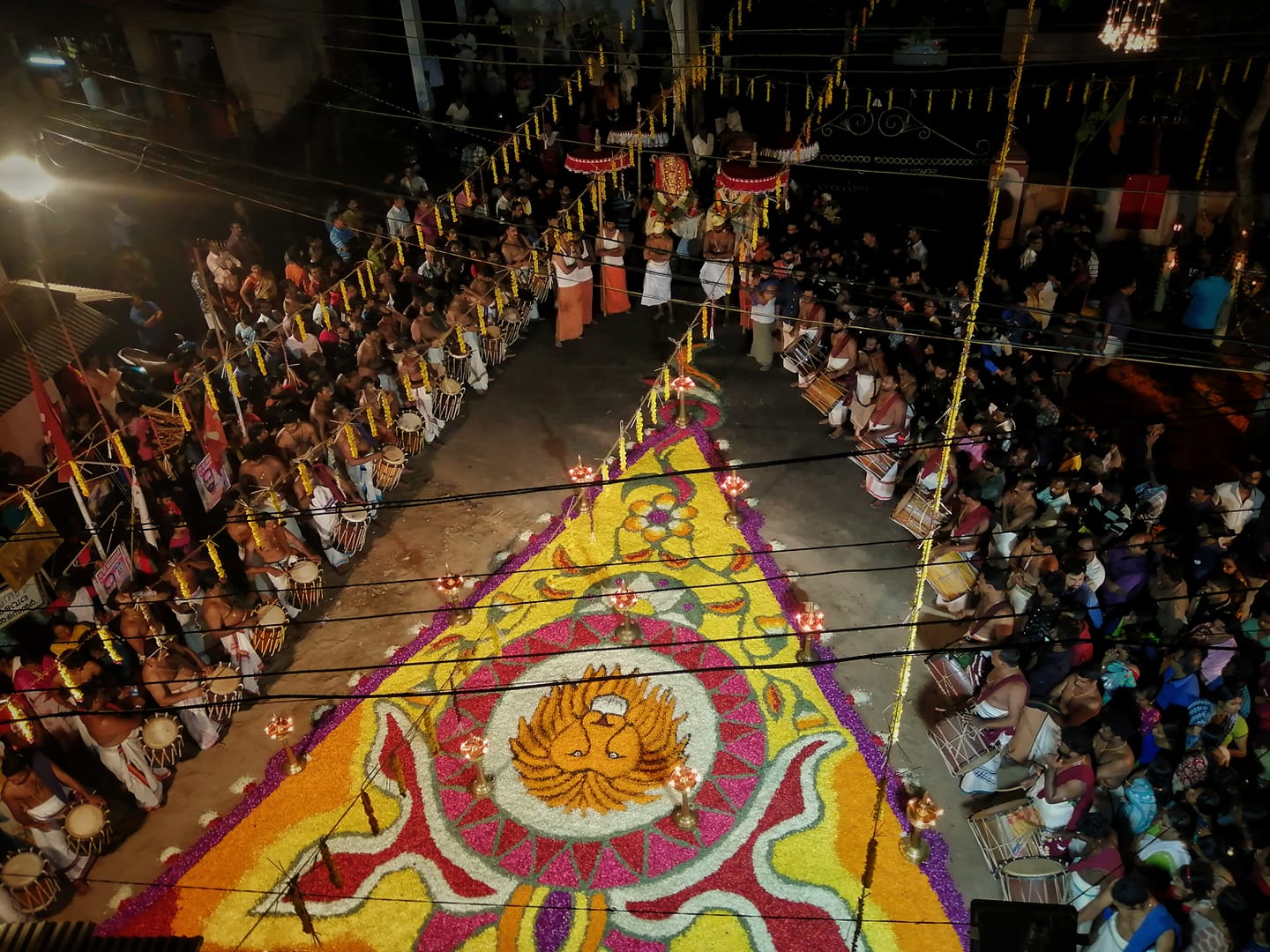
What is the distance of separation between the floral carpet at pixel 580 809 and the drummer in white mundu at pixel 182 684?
0.81 meters

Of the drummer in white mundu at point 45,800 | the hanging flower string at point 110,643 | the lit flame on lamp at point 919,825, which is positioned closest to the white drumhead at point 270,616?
the hanging flower string at point 110,643

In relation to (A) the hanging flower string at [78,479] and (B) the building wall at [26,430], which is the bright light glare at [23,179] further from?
(B) the building wall at [26,430]

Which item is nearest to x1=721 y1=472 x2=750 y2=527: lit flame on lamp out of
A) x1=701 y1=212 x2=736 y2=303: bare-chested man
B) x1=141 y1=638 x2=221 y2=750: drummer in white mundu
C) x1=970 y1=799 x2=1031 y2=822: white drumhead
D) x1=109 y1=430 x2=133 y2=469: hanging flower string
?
x1=701 y1=212 x2=736 y2=303: bare-chested man

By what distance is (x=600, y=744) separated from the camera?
9.89m

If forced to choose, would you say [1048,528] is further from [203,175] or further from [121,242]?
[203,175]

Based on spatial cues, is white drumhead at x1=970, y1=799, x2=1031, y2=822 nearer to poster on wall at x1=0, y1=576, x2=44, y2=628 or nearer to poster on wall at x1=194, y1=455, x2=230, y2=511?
poster on wall at x1=194, y1=455, x2=230, y2=511

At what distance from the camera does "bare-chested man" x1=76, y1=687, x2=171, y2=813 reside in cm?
920

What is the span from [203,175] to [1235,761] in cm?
1970

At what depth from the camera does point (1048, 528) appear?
10.2 meters

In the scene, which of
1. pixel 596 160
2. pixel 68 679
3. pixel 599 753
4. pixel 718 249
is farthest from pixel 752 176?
pixel 68 679

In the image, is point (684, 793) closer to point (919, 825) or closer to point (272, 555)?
point (919, 825)

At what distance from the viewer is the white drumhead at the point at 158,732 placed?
31.1 ft

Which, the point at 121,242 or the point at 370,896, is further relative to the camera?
the point at 121,242

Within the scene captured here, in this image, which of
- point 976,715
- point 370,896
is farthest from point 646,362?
point 370,896
